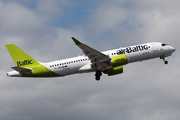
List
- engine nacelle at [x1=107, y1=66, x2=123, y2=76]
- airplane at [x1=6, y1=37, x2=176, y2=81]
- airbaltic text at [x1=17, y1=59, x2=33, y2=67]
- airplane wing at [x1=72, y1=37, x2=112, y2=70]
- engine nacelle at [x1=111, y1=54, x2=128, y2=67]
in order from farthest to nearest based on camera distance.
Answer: engine nacelle at [x1=107, y1=66, x2=123, y2=76], airbaltic text at [x1=17, y1=59, x2=33, y2=67], airplane at [x1=6, y1=37, x2=176, y2=81], engine nacelle at [x1=111, y1=54, x2=128, y2=67], airplane wing at [x1=72, y1=37, x2=112, y2=70]

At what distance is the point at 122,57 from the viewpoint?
51.3 metres

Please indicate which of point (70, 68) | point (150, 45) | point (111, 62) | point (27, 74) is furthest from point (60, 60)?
point (150, 45)

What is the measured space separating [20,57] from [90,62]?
14.4 meters

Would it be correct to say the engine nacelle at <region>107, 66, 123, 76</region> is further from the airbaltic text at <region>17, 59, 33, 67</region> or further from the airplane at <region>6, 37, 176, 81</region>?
the airbaltic text at <region>17, 59, 33, 67</region>

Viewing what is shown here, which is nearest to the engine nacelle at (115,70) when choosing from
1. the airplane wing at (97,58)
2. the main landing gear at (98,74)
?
the main landing gear at (98,74)

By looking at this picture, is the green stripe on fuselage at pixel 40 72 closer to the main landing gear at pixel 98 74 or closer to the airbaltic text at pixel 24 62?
the airbaltic text at pixel 24 62

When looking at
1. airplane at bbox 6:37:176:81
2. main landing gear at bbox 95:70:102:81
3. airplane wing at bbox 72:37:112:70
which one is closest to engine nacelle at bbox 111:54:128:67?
airplane at bbox 6:37:176:81

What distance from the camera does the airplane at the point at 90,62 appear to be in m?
51.6

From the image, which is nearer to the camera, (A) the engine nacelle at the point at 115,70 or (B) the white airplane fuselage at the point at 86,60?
(B) the white airplane fuselage at the point at 86,60

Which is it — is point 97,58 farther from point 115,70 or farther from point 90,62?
point 115,70

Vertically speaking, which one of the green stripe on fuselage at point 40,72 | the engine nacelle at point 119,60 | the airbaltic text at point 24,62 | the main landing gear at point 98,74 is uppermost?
the airbaltic text at point 24,62

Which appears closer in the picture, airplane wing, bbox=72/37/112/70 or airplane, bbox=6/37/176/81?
airplane wing, bbox=72/37/112/70

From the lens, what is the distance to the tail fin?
54.3 meters

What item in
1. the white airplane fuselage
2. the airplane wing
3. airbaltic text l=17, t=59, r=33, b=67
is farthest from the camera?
airbaltic text l=17, t=59, r=33, b=67
